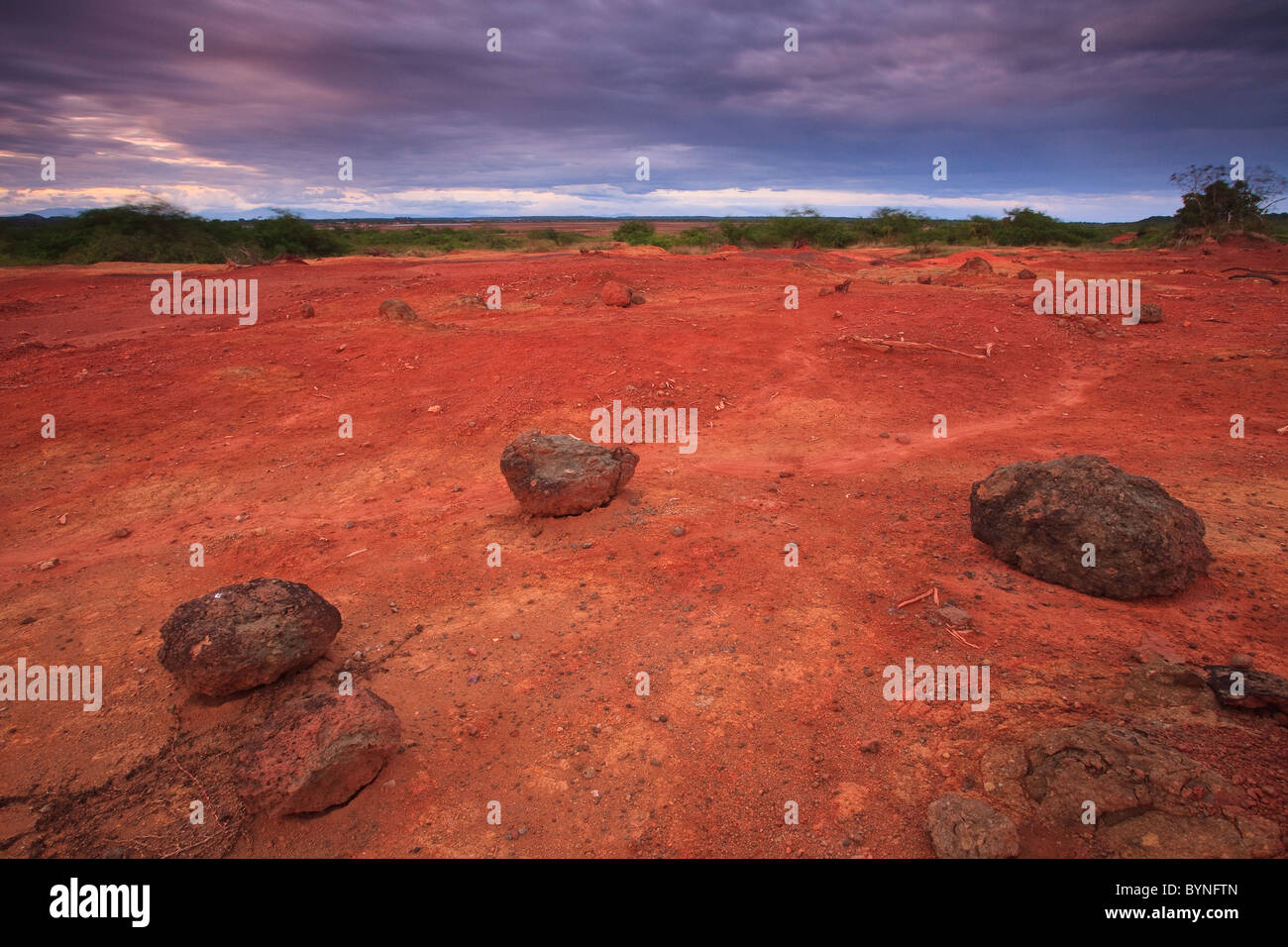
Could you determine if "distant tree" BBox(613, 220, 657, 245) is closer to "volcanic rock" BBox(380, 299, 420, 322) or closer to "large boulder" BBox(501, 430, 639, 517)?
"volcanic rock" BBox(380, 299, 420, 322)

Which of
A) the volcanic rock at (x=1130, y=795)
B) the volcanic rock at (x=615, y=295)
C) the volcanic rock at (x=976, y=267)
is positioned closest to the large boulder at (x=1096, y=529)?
the volcanic rock at (x=1130, y=795)

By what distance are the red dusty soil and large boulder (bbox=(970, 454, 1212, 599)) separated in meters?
0.18

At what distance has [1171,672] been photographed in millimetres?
3559

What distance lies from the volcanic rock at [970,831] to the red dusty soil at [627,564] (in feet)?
0.45

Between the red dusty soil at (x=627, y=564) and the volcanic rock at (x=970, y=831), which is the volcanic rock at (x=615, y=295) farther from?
the volcanic rock at (x=970, y=831)

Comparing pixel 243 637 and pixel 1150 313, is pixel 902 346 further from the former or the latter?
pixel 243 637

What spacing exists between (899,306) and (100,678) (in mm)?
14052

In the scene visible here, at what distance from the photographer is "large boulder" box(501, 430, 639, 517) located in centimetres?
622

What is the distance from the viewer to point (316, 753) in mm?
3229

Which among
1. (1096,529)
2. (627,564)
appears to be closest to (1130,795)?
(1096,529)

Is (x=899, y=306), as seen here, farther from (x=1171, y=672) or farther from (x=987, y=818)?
(x=987, y=818)

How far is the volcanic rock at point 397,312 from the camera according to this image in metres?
13.5

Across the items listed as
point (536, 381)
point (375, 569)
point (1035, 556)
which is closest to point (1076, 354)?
point (1035, 556)

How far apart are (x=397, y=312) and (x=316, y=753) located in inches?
469
